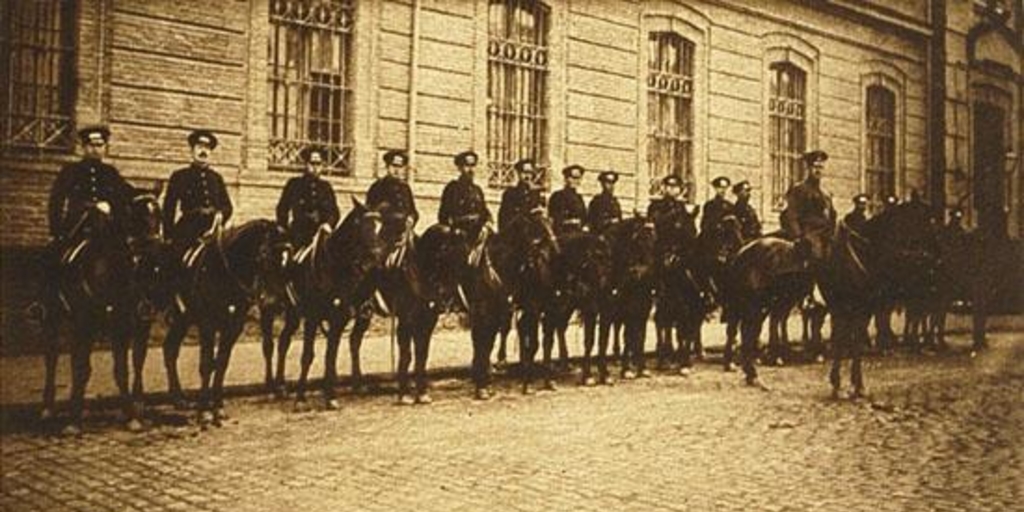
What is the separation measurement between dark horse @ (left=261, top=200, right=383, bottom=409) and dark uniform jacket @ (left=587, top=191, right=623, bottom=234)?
2.98 meters

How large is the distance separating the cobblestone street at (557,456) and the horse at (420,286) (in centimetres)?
39

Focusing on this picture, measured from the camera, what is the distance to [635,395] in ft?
27.8

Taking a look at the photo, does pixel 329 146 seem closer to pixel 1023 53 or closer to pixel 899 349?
pixel 1023 53

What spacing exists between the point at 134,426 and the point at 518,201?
13.6 ft

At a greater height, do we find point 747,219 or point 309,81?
point 309,81

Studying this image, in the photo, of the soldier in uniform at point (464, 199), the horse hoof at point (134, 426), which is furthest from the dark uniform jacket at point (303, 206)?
the horse hoof at point (134, 426)

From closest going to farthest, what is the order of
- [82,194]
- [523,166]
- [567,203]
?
[82,194]
[523,166]
[567,203]

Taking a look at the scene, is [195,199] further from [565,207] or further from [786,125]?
[786,125]

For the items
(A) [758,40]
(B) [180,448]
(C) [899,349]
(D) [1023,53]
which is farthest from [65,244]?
(C) [899,349]

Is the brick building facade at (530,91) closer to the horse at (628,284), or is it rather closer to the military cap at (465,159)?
the military cap at (465,159)

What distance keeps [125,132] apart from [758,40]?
6710mm

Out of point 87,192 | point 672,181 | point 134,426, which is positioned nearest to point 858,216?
point 672,181

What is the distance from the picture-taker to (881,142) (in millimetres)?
9648

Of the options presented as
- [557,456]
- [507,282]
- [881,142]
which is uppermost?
[881,142]
